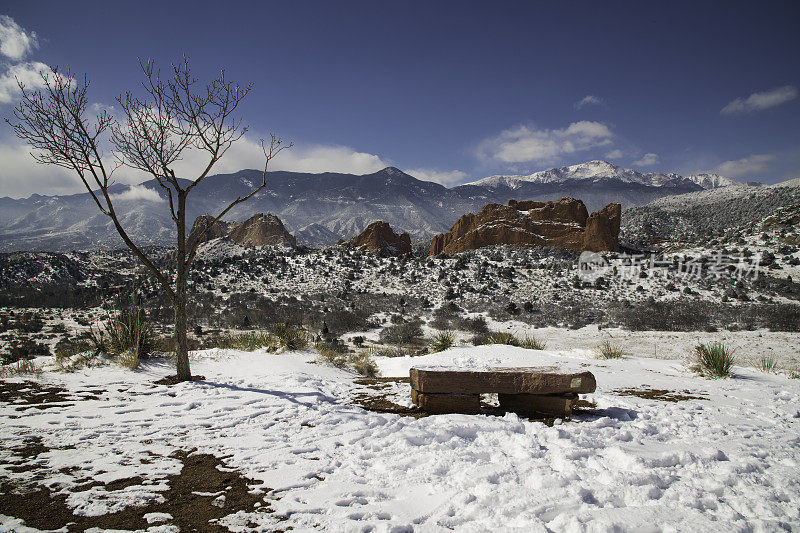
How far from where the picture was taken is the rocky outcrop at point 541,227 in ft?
138

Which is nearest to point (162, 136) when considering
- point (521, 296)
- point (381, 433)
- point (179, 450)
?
point (179, 450)

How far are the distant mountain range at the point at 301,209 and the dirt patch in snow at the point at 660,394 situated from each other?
369 ft

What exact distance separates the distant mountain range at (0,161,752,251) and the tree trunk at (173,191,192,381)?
110 m

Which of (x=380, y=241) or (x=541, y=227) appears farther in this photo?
(x=380, y=241)

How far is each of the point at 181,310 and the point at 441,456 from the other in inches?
212

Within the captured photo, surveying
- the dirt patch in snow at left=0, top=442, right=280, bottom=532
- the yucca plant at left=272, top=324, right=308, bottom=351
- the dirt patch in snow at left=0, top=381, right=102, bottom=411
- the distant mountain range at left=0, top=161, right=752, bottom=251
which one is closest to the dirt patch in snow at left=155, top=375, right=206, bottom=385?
the dirt patch in snow at left=0, top=381, right=102, bottom=411

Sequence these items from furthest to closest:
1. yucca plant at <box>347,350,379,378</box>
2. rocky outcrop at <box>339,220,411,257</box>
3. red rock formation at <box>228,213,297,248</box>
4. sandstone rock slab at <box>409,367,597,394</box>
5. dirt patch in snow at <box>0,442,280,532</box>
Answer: red rock formation at <box>228,213,297,248</box> → rocky outcrop at <box>339,220,411,257</box> → yucca plant at <box>347,350,379,378</box> → sandstone rock slab at <box>409,367,597,394</box> → dirt patch in snow at <box>0,442,280,532</box>

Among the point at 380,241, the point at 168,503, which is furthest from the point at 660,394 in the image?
the point at 380,241

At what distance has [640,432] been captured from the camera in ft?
13.0

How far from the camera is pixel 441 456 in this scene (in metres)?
3.29
